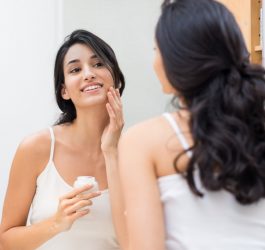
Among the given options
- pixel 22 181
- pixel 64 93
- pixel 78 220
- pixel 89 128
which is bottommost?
pixel 78 220

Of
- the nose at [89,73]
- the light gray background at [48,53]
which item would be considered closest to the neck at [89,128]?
the nose at [89,73]

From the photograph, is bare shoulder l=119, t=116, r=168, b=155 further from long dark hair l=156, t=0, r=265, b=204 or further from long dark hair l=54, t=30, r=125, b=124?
long dark hair l=54, t=30, r=125, b=124

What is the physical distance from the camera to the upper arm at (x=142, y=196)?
0.75 meters

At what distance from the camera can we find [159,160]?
0.76 m

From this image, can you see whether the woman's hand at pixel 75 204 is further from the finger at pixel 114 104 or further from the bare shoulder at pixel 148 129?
the bare shoulder at pixel 148 129

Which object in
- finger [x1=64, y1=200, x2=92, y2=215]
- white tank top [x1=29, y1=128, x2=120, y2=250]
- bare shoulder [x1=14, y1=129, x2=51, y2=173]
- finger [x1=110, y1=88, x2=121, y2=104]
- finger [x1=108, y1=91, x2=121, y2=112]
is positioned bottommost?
white tank top [x1=29, y1=128, x2=120, y2=250]

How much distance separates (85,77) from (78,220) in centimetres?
42

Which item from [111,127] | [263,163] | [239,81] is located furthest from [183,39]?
[111,127]

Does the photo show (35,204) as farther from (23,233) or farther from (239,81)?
(239,81)

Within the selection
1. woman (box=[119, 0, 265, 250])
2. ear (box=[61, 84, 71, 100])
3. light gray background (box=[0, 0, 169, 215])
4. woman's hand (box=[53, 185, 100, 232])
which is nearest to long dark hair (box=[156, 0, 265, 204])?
woman (box=[119, 0, 265, 250])

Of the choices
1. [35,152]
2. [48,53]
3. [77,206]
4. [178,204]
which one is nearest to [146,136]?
[178,204]

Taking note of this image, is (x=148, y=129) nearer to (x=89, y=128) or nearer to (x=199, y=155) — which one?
(x=199, y=155)

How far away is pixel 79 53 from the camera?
1.39 metres

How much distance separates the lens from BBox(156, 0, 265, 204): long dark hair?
2.42 ft
